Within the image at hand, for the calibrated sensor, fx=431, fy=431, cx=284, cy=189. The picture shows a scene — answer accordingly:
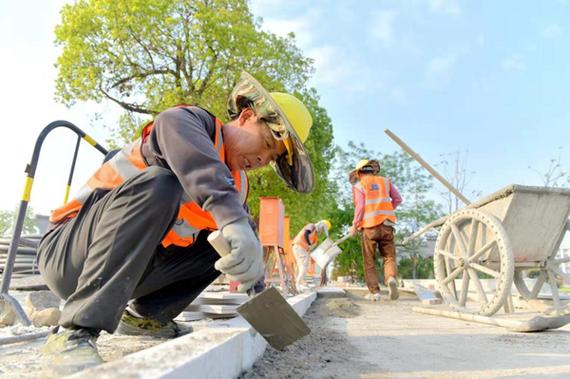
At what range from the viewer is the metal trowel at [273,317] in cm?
166

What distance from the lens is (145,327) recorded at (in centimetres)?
214

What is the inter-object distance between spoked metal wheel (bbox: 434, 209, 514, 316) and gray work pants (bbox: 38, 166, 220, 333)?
2926mm

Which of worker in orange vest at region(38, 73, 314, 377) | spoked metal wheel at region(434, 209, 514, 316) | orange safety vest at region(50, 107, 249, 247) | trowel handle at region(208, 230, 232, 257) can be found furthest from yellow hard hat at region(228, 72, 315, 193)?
spoked metal wheel at region(434, 209, 514, 316)

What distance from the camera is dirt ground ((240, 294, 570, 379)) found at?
5.50ft

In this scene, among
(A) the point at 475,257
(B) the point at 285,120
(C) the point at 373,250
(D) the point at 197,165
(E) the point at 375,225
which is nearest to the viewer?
(D) the point at 197,165

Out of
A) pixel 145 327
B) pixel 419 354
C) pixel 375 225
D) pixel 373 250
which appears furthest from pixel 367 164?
pixel 145 327

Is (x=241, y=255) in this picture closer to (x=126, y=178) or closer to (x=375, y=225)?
(x=126, y=178)

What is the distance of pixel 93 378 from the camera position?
87 centimetres

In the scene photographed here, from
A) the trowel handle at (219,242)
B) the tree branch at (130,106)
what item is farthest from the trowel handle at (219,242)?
the tree branch at (130,106)

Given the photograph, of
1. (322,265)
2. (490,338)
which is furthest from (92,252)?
(322,265)

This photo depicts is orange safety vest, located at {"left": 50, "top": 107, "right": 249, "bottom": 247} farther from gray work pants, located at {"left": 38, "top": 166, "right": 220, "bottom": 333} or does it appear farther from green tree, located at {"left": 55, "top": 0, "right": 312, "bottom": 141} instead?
green tree, located at {"left": 55, "top": 0, "right": 312, "bottom": 141}

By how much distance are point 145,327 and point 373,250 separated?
500cm

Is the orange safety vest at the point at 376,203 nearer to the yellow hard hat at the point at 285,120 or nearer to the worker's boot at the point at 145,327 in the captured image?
the yellow hard hat at the point at 285,120

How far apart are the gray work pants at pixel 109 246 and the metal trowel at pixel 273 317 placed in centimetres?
43
